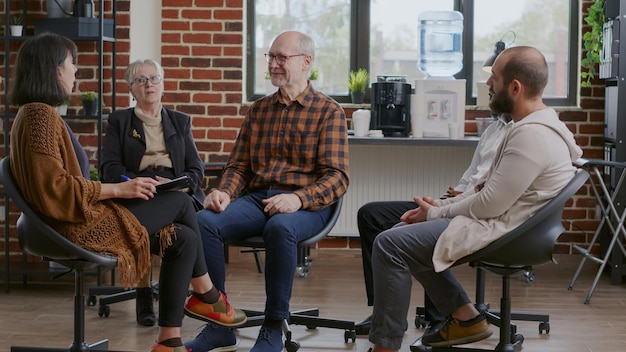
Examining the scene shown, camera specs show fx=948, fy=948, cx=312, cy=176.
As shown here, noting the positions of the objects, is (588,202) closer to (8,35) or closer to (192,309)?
(192,309)

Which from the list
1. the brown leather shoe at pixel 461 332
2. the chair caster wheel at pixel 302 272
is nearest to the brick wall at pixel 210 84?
the chair caster wheel at pixel 302 272

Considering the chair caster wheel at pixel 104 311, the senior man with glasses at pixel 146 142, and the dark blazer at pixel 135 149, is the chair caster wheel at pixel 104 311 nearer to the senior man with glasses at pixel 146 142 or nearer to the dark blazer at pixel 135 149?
the senior man with glasses at pixel 146 142

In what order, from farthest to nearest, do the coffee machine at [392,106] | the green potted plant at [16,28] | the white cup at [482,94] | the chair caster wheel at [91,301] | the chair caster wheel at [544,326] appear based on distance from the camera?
the white cup at [482,94] < the coffee machine at [392,106] < the green potted plant at [16,28] < the chair caster wheel at [91,301] < the chair caster wheel at [544,326]

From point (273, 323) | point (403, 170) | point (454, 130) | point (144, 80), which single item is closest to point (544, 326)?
point (273, 323)

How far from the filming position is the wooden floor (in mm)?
3881

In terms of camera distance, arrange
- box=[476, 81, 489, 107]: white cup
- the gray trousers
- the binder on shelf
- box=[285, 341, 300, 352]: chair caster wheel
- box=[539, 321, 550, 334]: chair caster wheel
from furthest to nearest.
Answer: box=[476, 81, 489, 107]: white cup → the binder on shelf → box=[539, 321, 550, 334]: chair caster wheel → box=[285, 341, 300, 352]: chair caster wheel → the gray trousers

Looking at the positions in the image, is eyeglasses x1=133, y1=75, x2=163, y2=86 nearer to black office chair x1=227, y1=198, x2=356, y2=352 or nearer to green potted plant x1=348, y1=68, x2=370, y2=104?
black office chair x1=227, y1=198, x2=356, y2=352

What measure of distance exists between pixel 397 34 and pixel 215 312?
110 inches

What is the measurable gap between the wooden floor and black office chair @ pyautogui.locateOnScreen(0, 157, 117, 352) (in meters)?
0.51

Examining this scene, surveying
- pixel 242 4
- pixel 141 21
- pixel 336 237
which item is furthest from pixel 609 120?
pixel 141 21

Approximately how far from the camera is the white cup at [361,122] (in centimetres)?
521

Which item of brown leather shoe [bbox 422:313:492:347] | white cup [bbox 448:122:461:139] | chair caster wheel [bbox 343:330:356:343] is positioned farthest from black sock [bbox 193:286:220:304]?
white cup [bbox 448:122:461:139]

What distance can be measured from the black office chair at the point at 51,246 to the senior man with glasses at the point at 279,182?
0.49 metres

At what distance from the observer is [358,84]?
566 centimetres
